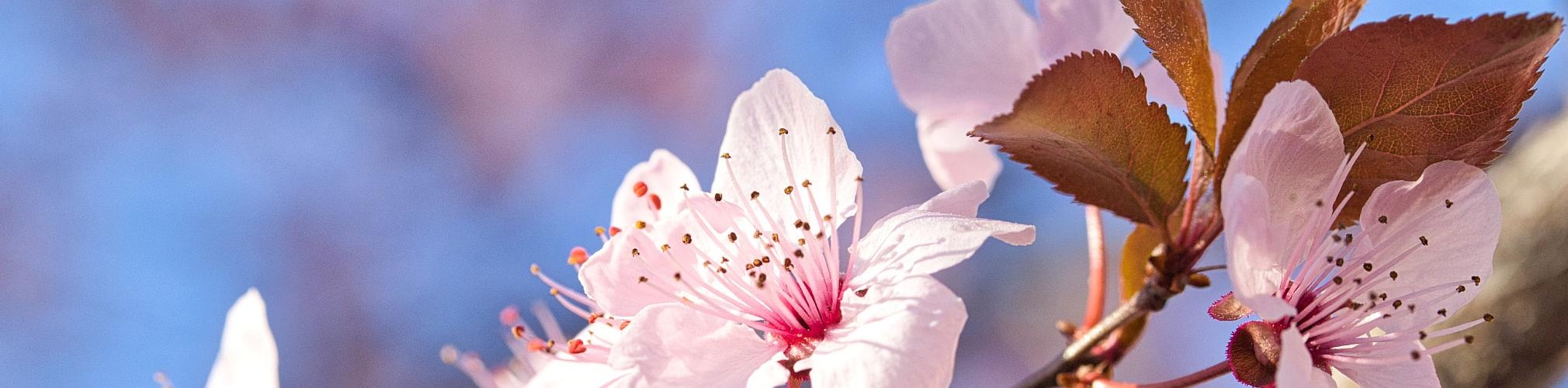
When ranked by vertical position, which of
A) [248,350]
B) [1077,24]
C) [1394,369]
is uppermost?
[248,350]

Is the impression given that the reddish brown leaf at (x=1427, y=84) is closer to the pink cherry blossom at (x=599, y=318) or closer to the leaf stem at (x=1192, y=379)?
the leaf stem at (x=1192, y=379)

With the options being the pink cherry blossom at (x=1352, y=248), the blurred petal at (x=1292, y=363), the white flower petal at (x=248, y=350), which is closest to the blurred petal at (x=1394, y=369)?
the pink cherry blossom at (x=1352, y=248)

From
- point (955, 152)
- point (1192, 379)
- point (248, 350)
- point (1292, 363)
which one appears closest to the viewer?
point (1292, 363)

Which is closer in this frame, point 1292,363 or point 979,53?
point 1292,363

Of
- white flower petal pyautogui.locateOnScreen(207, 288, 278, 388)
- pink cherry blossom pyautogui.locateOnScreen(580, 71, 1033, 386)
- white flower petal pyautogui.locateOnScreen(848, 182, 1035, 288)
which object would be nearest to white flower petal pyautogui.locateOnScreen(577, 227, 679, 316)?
pink cherry blossom pyautogui.locateOnScreen(580, 71, 1033, 386)

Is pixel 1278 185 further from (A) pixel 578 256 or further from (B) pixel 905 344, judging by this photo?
(A) pixel 578 256

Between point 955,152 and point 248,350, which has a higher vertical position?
point 248,350

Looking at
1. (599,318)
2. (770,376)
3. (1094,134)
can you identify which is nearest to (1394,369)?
(1094,134)
